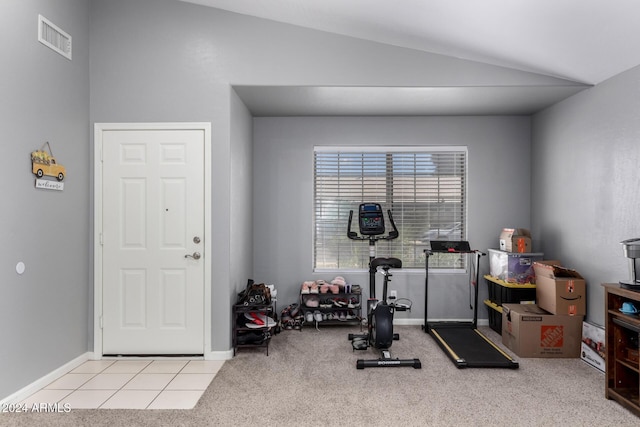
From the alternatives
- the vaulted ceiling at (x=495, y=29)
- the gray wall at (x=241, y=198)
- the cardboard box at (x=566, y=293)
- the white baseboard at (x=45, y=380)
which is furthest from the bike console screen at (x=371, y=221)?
the white baseboard at (x=45, y=380)

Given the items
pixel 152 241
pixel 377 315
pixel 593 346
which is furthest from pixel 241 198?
pixel 593 346

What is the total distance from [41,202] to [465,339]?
4.14 m

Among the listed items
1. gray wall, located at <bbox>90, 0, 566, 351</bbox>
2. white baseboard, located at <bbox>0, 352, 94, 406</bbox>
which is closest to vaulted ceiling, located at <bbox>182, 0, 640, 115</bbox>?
gray wall, located at <bbox>90, 0, 566, 351</bbox>

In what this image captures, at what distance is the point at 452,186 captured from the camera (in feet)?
15.3

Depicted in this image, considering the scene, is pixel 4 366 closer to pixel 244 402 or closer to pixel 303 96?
pixel 244 402

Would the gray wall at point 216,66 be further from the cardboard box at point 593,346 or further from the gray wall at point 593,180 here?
the cardboard box at point 593,346

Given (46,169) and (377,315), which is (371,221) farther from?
(46,169)

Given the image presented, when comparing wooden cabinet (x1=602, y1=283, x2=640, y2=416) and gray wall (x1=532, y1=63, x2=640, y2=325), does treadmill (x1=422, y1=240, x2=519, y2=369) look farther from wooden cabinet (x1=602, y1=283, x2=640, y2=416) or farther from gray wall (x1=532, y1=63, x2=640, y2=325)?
gray wall (x1=532, y1=63, x2=640, y2=325)

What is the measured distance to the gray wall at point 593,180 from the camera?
10.2 feet

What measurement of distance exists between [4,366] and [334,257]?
3275 millimetres

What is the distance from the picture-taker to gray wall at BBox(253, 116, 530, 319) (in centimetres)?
457

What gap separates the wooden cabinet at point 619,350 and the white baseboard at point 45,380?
4.31 meters

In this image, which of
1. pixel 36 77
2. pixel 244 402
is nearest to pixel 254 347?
pixel 244 402

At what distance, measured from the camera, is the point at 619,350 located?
2.68 metres
